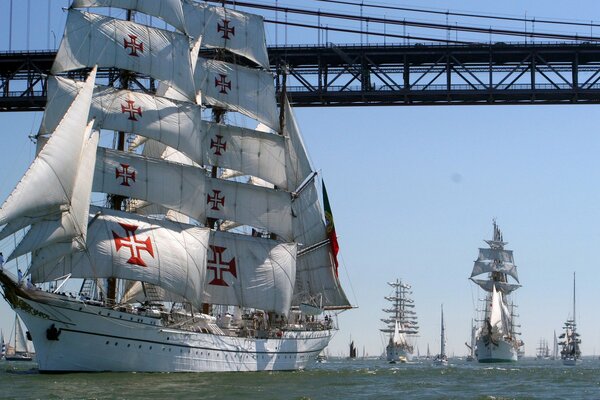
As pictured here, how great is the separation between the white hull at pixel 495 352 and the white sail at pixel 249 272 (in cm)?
6287

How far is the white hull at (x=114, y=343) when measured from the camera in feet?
159

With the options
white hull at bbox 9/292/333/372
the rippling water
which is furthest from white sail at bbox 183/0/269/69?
the rippling water

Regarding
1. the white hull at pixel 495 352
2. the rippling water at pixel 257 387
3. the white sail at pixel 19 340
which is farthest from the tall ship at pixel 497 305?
the rippling water at pixel 257 387

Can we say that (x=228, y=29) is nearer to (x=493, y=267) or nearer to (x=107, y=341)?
(x=107, y=341)

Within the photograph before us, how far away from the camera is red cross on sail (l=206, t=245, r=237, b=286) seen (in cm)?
5981

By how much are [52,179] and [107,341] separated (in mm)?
8519

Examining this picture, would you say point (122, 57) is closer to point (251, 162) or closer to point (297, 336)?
point (251, 162)

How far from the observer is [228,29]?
213ft

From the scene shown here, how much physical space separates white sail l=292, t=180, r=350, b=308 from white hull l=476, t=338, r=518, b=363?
56069 mm

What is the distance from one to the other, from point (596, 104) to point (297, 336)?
20.8 meters

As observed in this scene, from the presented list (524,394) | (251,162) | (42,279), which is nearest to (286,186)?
(251,162)

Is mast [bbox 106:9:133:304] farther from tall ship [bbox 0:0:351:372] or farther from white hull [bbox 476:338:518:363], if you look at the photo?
white hull [bbox 476:338:518:363]

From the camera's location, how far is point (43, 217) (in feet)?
147

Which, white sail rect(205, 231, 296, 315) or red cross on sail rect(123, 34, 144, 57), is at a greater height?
red cross on sail rect(123, 34, 144, 57)
